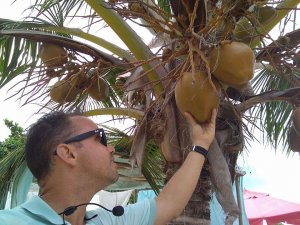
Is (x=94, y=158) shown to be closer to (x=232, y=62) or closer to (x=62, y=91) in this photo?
(x=232, y=62)

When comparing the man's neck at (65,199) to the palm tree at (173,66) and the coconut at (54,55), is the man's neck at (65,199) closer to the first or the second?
the palm tree at (173,66)

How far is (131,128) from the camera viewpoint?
287 cm

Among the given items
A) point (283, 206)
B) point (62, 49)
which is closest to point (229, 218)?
point (62, 49)

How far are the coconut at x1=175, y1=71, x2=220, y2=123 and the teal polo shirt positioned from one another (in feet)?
1.25

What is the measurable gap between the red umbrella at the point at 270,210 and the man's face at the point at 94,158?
768 centimetres

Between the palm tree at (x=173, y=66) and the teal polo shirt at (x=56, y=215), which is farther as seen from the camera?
the palm tree at (x=173, y=66)

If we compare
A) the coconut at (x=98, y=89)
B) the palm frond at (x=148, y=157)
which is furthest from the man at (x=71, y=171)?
the palm frond at (x=148, y=157)

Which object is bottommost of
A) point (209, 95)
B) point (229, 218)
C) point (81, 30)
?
point (229, 218)

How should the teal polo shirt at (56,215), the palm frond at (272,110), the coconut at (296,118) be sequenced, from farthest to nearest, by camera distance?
the palm frond at (272,110)
the coconut at (296,118)
the teal polo shirt at (56,215)

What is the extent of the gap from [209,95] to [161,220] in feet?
1.62

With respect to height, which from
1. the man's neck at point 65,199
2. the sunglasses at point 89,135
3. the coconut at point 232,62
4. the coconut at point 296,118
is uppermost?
the coconut at point 232,62

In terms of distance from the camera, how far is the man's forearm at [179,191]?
185cm

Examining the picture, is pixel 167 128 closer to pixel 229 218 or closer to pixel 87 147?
pixel 229 218

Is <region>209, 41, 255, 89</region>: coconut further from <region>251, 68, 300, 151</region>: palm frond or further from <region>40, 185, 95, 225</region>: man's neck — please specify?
<region>251, 68, 300, 151</region>: palm frond
